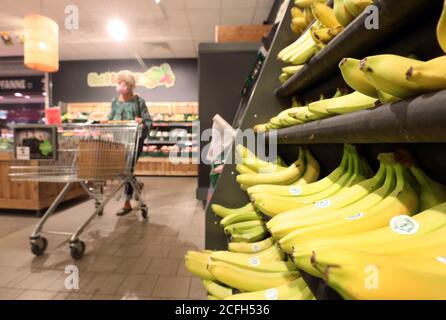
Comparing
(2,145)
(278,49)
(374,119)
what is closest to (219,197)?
(278,49)

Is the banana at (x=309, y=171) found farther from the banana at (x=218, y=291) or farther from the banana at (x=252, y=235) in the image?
the banana at (x=218, y=291)

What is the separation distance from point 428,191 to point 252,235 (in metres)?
0.65

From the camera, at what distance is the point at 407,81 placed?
0.42 metres

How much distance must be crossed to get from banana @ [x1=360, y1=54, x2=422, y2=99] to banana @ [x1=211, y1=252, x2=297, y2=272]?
0.58 meters

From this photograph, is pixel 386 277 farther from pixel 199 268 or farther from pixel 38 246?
pixel 38 246

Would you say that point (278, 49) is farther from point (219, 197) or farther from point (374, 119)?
point (374, 119)

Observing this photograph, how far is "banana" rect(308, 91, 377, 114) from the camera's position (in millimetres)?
635

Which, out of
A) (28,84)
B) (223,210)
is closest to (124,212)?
(223,210)

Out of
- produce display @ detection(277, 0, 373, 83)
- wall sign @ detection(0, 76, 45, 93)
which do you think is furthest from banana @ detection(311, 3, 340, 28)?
wall sign @ detection(0, 76, 45, 93)

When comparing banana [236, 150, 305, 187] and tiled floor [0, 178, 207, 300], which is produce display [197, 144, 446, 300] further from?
tiled floor [0, 178, 207, 300]

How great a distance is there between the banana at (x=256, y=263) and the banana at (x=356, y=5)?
0.76m

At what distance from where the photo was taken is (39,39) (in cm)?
322
